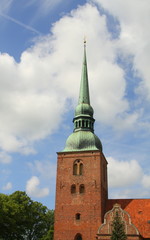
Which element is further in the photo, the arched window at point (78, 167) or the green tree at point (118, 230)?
the arched window at point (78, 167)

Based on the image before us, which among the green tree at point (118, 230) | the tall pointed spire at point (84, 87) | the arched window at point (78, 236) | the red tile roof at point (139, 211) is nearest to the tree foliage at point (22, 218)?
the arched window at point (78, 236)

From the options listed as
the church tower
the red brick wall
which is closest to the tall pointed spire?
the church tower

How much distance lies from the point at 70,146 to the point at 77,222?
9.36 metres

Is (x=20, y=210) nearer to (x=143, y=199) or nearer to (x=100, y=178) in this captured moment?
(x=100, y=178)

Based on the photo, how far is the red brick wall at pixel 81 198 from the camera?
3556cm

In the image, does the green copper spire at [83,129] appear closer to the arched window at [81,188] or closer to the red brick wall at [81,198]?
the red brick wall at [81,198]

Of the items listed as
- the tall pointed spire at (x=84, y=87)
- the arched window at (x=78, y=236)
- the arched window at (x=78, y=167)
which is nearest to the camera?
the arched window at (x=78, y=236)

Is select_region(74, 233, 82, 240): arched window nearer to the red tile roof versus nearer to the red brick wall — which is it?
the red brick wall

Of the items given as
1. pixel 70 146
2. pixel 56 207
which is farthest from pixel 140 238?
pixel 70 146

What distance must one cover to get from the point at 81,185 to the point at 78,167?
89.7 inches

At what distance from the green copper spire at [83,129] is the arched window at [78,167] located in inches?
66.2

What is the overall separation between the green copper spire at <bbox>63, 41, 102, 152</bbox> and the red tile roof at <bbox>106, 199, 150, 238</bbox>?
24.0ft

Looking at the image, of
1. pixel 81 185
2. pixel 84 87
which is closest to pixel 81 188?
pixel 81 185

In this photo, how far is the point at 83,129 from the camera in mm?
40906
